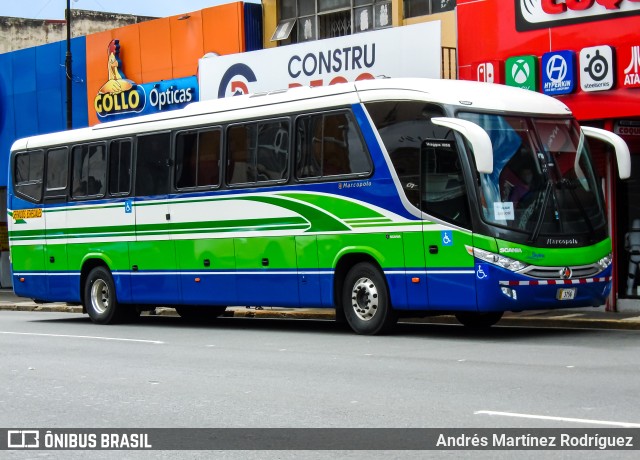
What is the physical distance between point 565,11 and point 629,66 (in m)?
1.68

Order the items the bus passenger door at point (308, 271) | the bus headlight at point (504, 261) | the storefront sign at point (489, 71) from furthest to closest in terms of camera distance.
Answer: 1. the storefront sign at point (489, 71)
2. the bus passenger door at point (308, 271)
3. the bus headlight at point (504, 261)

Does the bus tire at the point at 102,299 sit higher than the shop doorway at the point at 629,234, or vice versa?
the shop doorway at the point at 629,234

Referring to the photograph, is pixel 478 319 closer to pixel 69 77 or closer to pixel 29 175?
pixel 29 175

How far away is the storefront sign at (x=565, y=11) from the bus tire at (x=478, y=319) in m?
5.37

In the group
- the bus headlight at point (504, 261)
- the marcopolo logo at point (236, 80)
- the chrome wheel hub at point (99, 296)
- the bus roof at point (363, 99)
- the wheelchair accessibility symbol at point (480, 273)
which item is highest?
the marcopolo logo at point (236, 80)

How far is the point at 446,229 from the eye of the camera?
16.0m

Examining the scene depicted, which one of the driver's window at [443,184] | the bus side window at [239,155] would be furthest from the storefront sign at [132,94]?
the driver's window at [443,184]

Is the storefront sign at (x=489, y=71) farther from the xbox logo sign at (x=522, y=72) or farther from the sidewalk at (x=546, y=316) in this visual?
the sidewalk at (x=546, y=316)

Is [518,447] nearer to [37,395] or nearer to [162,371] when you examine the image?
[37,395]

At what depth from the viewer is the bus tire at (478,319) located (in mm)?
18094

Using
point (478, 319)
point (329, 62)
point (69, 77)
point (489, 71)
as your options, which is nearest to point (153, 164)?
point (329, 62)

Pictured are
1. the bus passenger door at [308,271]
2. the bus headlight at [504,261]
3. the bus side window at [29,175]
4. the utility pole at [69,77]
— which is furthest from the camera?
the utility pole at [69,77]

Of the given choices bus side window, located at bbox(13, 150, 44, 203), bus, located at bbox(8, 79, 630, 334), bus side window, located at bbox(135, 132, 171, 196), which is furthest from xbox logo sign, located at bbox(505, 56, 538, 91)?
bus side window, located at bbox(13, 150, 44, 203)

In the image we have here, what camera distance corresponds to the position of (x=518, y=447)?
810 centimetres
